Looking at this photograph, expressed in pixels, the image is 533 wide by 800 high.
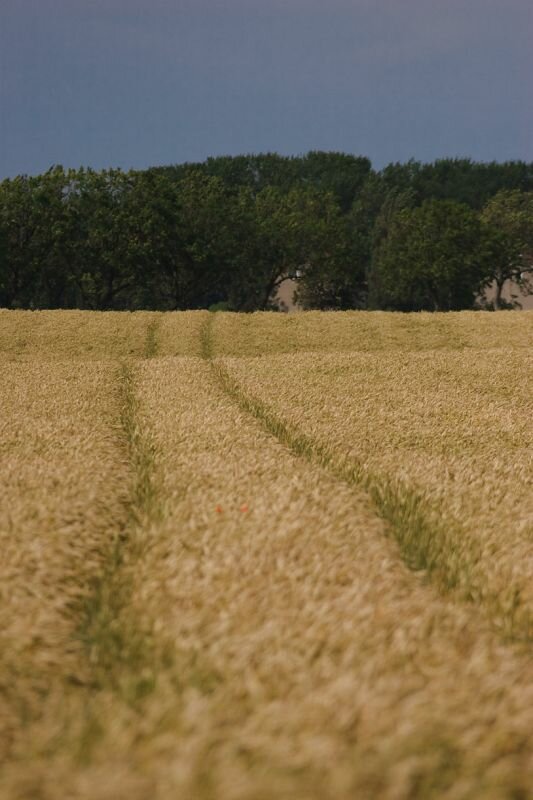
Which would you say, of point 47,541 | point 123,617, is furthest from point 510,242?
point 123,617

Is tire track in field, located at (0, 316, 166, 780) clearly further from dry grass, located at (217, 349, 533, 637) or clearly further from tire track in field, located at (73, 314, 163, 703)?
dry grass, located at (217, 349, 533, 637)

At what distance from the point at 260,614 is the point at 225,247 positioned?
67.3 metres

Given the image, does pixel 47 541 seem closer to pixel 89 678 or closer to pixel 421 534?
pixel 89 678

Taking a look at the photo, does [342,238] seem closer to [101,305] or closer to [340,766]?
[101,305]

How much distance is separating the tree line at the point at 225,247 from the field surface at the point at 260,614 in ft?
177

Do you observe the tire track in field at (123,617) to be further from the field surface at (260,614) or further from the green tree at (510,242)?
the green tree at (510,242)

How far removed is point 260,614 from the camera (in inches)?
141

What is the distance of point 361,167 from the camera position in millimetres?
131750

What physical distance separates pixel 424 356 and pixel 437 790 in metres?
22.3

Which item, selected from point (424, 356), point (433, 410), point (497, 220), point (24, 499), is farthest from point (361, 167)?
point (24, 499)

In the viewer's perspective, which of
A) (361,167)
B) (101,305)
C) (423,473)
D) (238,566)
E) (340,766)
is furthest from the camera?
(361,167)

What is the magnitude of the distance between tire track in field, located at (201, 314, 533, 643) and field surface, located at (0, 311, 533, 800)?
26 mm

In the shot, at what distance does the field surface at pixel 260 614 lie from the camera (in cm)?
242

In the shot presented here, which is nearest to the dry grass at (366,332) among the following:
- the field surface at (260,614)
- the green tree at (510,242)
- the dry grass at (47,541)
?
the field surface at (260,614)
